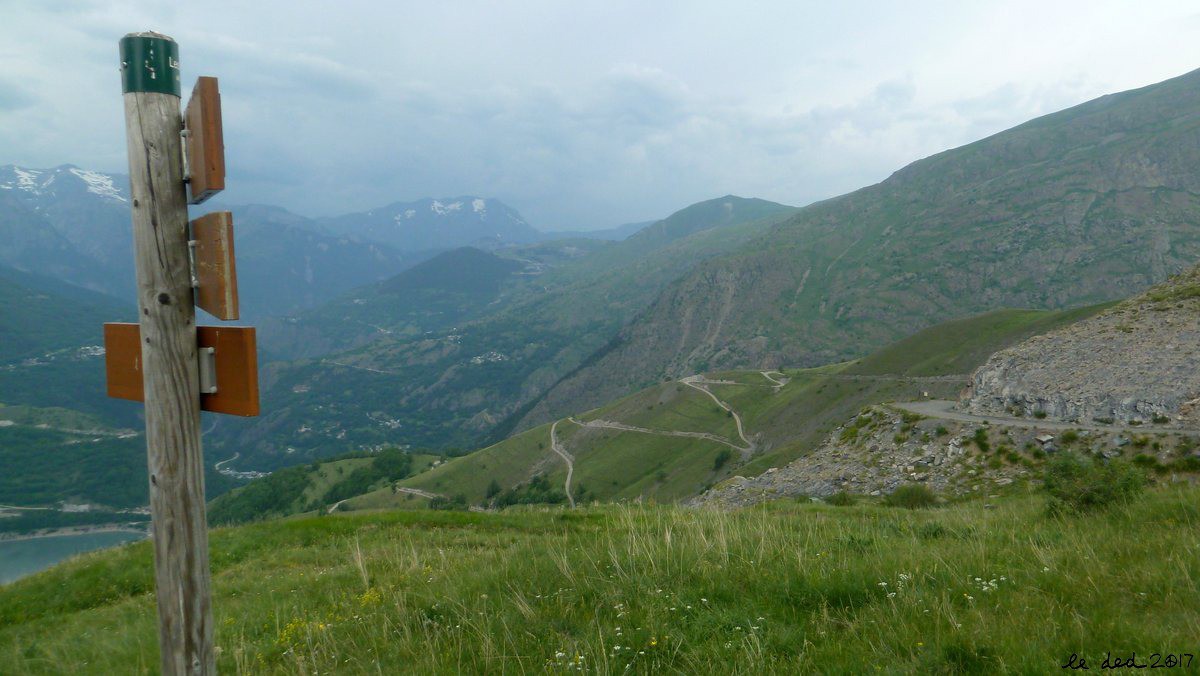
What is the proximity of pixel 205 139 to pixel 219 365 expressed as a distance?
52.7 inches

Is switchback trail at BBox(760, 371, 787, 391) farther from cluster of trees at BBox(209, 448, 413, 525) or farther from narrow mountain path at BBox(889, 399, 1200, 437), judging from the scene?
cluster of trees at BBox(209, 448, 413, 525)

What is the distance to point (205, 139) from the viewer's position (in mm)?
3689

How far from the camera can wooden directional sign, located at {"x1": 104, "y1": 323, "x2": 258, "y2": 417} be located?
3687mm

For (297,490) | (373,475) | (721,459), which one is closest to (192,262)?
(721,459)

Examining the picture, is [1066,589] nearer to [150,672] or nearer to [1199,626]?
[1199,626]

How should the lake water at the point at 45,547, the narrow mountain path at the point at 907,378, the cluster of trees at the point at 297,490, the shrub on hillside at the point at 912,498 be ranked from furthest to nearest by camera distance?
1. the cluster of trees at the point at 297,490
2. the lake water at the point at 45,547
3. the narrow mountain path at the point at 907,378
4. the shrub on hillside at the point at 912,498

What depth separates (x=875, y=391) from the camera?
7562cm

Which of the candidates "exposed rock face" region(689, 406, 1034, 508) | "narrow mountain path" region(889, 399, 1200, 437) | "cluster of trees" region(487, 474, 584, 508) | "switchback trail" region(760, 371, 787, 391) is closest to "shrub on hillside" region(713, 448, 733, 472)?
"cluster of trees" region(487, 474, 584, 508)

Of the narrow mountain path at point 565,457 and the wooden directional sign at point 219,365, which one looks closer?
the wooden directional sign at point 219,365

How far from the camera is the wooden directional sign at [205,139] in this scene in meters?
3.68

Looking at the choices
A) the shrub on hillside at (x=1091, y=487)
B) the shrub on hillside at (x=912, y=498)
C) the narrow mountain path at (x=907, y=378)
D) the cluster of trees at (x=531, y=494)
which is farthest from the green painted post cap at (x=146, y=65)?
the cluster of trees at (x=531, y=494)

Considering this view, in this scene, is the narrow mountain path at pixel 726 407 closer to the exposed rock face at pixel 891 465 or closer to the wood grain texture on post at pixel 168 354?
the exposed rock face at pixel 891 465

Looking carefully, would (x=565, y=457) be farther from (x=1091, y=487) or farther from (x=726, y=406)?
(x=1091, y=487)

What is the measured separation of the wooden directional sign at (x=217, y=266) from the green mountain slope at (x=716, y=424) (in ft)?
176
